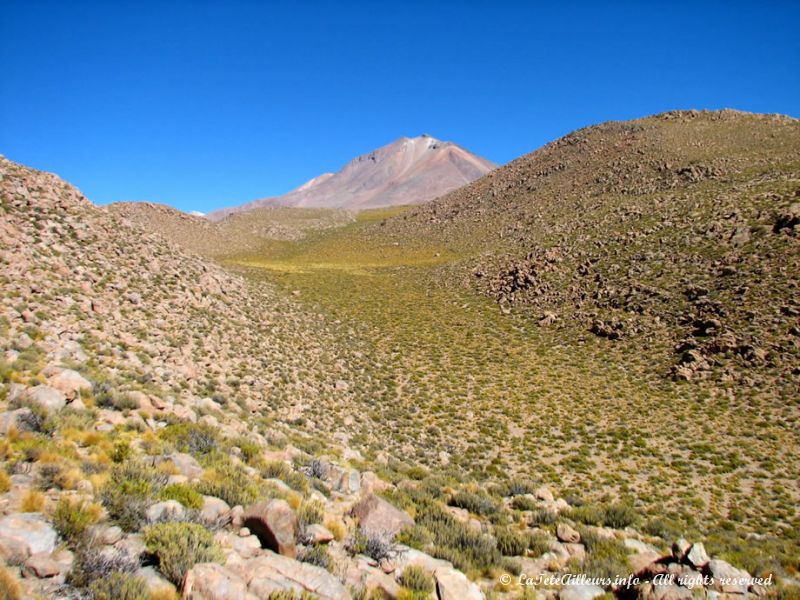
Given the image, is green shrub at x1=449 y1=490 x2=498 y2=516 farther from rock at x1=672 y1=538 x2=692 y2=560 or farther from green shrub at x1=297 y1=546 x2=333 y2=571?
green shrub at x1=297 y1=546 x2=333 y2=571

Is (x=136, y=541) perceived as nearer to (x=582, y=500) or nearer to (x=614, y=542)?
(x=614, y=542)

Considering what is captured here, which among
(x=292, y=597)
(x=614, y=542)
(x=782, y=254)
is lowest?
(x=614, y=542)

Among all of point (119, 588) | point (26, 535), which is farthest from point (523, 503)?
point (26, 535)

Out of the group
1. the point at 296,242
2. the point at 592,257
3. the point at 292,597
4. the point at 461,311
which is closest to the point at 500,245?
the point at 592,257

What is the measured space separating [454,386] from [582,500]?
34.9 feet

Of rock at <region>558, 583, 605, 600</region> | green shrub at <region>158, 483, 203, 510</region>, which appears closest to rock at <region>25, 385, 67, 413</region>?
green shrub at <region>158, 483, 203, 510</region>

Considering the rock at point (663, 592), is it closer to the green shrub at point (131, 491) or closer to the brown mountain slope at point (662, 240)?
the green shrub at point (131, 491)

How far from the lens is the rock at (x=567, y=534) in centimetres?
954

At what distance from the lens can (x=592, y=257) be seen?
134ft

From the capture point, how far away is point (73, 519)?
5.68 meters

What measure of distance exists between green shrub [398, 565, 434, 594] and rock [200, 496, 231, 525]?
2.94 metres

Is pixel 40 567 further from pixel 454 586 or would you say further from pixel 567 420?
pixel 567 420

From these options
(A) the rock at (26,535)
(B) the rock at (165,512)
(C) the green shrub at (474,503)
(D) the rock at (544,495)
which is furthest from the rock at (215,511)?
(D) the rock at (544,495)

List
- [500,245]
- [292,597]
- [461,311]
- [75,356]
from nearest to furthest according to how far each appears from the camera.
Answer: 1. [292,597]
2. [75,356]
3. [461,311]
4. [500,245]
